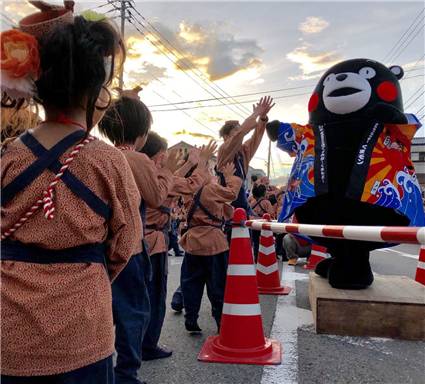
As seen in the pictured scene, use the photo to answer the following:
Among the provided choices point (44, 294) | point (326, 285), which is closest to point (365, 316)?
point (326, 285)

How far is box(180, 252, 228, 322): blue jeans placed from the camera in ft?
11.7

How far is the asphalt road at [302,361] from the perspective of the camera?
2.70 meters

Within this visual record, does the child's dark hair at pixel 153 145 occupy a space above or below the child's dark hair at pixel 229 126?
below

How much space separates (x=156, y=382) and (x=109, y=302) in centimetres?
153

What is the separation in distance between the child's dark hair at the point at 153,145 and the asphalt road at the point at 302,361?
1.39m

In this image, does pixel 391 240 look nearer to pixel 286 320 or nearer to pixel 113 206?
pixel 113 206

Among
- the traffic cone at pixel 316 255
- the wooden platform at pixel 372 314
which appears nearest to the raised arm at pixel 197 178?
the wooden platform at pixel 372 314

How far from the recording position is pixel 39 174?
4.04ft

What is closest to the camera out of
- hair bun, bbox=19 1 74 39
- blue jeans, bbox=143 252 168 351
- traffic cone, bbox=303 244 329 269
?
hair bun, bbox=19 1 74 39

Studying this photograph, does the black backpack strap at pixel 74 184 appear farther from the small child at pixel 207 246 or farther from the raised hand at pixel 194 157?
the small child at pixel 207 246

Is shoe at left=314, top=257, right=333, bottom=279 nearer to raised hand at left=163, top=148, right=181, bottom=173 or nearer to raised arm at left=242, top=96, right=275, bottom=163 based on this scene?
raised arm at left=242, top=96, right=275, bottom=163

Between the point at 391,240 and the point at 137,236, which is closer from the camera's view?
the point at 137,236

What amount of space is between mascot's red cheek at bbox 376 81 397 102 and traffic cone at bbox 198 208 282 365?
1800 millimetres

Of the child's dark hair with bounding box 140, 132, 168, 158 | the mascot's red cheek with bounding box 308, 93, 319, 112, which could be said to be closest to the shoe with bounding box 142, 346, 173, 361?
the child's dark hair with bounding box 140, 132, 168, 158
